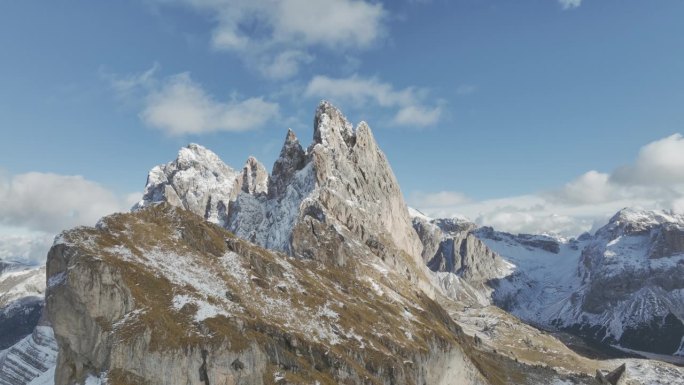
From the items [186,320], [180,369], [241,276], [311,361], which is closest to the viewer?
[180,369]

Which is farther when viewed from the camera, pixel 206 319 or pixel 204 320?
pixel 206 319

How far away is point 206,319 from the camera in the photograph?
122250 mm

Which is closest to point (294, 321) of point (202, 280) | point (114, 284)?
point (202, 280)

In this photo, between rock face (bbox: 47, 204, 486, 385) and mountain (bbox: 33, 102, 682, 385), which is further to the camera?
rock face (bbox: 47, 204, 486, 385)

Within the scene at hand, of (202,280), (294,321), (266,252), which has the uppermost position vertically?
(266,252)

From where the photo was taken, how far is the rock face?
112 metres

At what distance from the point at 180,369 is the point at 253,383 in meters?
16.1

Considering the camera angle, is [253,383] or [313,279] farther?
[313,279]

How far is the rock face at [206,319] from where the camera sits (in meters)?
112

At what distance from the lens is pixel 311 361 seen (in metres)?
132

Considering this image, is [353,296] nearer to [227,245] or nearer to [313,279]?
[313,279]

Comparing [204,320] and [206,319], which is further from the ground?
[206,319]

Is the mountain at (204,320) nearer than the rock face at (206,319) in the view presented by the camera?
Yes

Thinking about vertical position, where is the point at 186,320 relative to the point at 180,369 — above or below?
above
